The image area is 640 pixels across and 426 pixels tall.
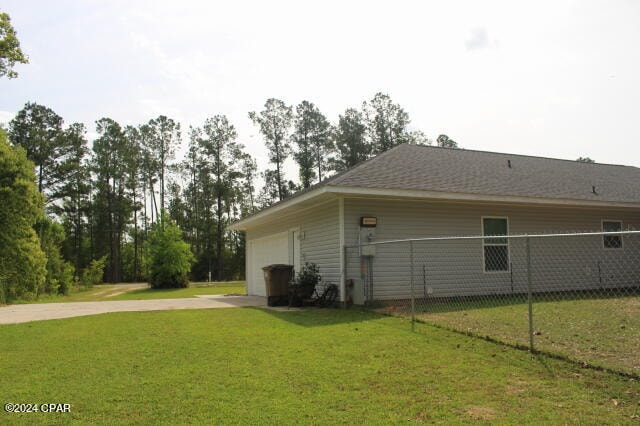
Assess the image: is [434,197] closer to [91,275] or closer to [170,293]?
[170,293]

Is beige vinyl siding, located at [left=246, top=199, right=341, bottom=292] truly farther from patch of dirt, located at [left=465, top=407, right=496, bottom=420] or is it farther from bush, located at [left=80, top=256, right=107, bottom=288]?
bush, located at [left=80, top=256, right=107, bottom=288]

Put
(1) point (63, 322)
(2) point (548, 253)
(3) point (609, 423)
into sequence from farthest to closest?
(2) point (548, 253)
(1) point (63, 322)
(3) point (609, 423)

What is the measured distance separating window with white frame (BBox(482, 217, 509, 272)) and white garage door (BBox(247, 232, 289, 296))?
5903 millimetres

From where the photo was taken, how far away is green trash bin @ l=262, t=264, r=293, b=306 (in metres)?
12.2

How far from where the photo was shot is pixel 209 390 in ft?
14.5

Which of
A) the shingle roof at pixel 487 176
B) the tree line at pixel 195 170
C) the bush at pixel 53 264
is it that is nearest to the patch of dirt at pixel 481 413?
the shingle roof at pixel 487 176

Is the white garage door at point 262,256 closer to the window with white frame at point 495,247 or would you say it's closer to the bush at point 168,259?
the window with white frame at point 495,247

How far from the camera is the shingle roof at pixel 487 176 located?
1171 centimetres

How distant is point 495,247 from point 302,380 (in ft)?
31.2

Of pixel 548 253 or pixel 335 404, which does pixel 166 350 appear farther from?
pixel 548 253

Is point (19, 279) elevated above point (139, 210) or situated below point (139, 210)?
below

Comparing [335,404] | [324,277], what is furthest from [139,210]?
[335,404]

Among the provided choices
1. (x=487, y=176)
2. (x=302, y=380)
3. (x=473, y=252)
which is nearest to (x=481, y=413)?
(x=302, y=380)

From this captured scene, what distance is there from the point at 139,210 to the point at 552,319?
43.9 m
